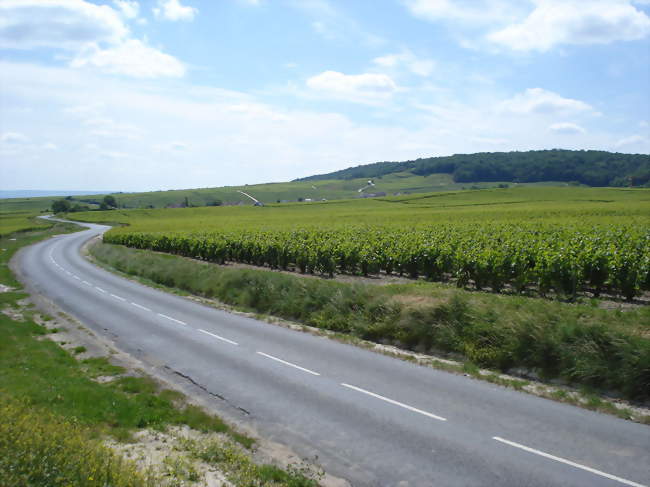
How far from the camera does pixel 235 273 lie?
84.2 feet

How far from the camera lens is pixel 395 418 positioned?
30.4ft

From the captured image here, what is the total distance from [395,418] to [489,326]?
4.82 metres

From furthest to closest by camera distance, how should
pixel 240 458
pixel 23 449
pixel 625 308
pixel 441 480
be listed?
pixel 625 308
pixel 240 458
pixel 441 480
pixel 23 449

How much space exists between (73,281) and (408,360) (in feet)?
Answer: 91.5

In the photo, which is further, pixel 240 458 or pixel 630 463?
pixel 240 458

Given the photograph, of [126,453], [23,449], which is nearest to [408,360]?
[126,453]

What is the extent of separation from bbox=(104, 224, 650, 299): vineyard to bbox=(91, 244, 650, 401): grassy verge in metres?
2.99

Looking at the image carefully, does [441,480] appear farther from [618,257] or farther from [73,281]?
[73,281]

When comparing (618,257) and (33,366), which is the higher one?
(618,257)

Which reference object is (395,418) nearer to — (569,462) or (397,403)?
(397,403)

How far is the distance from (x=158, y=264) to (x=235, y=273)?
1218 centimetres

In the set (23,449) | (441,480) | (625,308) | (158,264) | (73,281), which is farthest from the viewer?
(158,264)

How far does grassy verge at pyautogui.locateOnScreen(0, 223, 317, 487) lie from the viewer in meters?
5.30

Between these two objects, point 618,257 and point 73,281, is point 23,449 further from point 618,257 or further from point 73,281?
point 73,281
